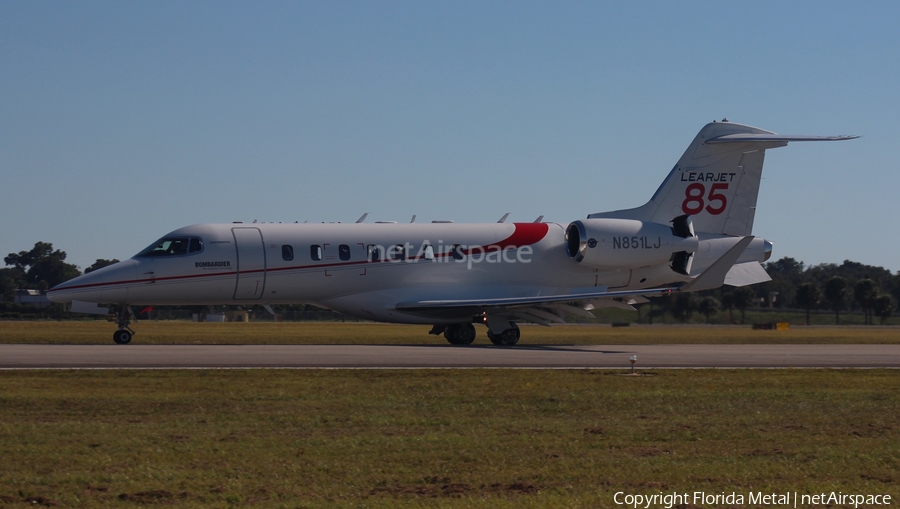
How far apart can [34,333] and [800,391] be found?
30719 millimetres

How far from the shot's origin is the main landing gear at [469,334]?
3195cm

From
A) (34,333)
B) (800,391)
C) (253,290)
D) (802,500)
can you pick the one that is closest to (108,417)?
(802,500)

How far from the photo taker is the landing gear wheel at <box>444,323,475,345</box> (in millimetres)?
32719

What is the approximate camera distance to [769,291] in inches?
3752

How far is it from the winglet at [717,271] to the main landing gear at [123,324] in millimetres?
15927

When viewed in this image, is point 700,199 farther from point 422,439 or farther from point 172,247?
point 422,439

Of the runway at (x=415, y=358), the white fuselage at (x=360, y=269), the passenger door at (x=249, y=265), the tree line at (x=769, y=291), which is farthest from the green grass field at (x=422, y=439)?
the tree line at (x=769, y=291)

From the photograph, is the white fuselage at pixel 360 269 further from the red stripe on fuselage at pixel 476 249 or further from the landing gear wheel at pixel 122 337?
the landing gear wheel at pixel 122 337

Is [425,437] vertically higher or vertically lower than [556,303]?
lower

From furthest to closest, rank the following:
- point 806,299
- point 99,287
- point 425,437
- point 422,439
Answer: point 806,299
point 99,287
point 425,437
point 422,439

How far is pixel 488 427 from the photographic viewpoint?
13.2 metres

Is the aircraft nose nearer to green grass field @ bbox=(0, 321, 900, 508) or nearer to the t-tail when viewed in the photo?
green grass field @ bbox=(0, 321, 900, 508)

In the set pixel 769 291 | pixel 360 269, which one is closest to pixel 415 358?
pixel 360 269

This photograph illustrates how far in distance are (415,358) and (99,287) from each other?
35.4 feet
